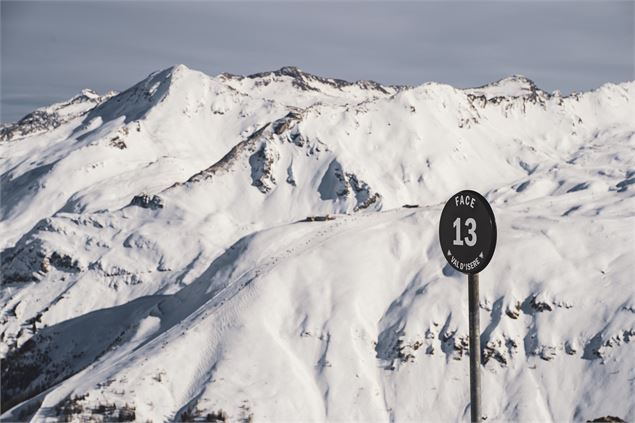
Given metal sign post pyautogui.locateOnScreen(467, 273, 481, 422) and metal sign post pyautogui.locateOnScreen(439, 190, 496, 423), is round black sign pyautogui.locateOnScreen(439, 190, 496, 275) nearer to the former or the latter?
metal sign post pyautogui.locateOnScreen(439, 190, 496, 423)

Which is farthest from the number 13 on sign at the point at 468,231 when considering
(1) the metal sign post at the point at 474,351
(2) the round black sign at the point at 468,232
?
(1) the metal sign post at the point at 474,351

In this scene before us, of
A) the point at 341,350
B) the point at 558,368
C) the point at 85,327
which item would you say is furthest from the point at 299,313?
the point at 85,327

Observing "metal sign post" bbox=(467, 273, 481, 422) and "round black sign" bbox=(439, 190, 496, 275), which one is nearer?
"round black sign" bbox=(439, 190, 496, 275)

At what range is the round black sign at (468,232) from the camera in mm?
10259

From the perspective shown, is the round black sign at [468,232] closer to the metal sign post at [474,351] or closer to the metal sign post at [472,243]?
the metal sign post at [472,243]

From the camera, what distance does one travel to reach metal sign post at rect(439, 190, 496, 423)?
10.3 metres

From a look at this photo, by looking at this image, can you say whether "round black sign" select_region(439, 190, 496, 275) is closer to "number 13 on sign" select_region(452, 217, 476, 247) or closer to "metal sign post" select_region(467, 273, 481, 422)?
"number 13 on sign" select_region(452, 217, 476, 247)

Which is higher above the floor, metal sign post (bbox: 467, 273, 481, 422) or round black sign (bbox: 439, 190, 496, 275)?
round black sign (bbox: 439, 190, 496, 275)

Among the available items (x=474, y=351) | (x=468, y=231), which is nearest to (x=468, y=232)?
(x=468, y=231)

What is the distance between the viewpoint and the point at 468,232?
1066 centimetres

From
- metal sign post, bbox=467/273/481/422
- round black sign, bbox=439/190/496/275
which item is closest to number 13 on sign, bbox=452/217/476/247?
round black sign, bbox=439/190/496/275

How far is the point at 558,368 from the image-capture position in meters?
92.9

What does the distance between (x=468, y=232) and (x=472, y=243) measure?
0.59 feet

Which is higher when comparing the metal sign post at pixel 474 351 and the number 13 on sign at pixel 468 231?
the number 13 on sign at pixel 468 231
